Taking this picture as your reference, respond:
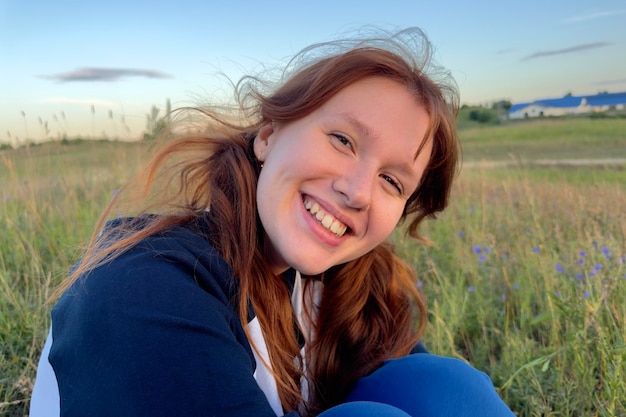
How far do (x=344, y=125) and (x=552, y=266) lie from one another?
65.9 inches

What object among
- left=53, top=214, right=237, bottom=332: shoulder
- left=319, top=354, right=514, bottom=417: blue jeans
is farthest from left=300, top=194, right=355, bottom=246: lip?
left=319, top=354, right=514, bottom=417: blue jeans

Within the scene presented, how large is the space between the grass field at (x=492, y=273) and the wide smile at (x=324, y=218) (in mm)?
759

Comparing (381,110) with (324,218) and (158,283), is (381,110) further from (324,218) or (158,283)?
(158,283)

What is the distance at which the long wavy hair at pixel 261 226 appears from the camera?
1.34m

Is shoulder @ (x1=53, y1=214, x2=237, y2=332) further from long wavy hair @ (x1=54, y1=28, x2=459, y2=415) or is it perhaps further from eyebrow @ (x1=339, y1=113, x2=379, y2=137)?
eyebrow @ (x1=339, y1=113, x2=379, y2=137)

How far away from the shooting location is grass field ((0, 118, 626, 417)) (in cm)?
175

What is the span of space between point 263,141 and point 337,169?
0.27m

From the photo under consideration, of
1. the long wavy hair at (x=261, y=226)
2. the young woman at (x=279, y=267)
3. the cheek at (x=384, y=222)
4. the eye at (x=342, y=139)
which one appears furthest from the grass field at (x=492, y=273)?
the eye at (x=342, y=139)

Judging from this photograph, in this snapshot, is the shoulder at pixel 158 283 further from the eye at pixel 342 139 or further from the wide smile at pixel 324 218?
the eye at pixel 342 139

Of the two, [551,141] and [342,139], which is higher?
[342,139]

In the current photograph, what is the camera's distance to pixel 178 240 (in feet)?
3.78

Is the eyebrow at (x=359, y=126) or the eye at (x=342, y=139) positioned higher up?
the eyebrow at (x=359, y=126)

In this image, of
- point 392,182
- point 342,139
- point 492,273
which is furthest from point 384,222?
point 492,273

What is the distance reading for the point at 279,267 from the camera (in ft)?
5.07
